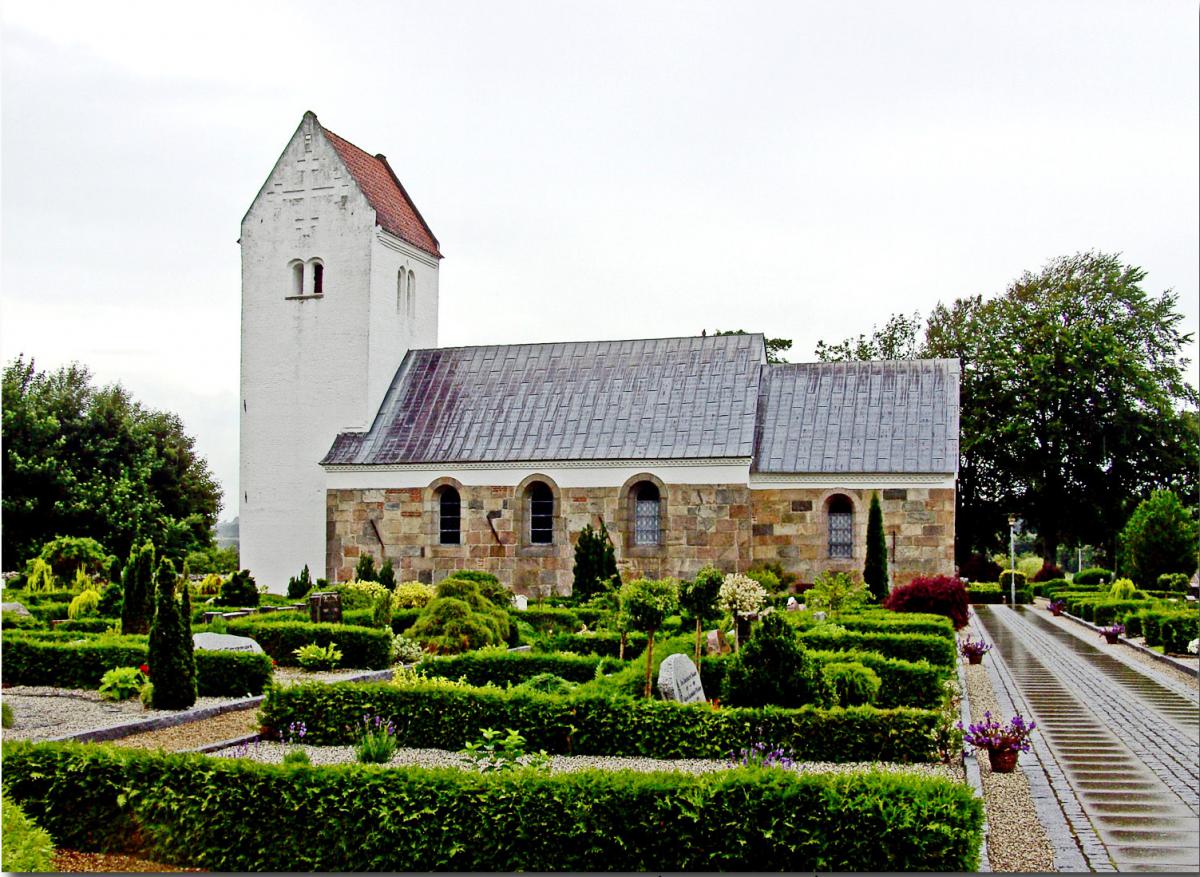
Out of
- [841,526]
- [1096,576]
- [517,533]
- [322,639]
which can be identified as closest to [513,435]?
[517,533]

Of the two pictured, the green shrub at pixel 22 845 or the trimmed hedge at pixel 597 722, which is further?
the trimmed hedge at pixel 597 722

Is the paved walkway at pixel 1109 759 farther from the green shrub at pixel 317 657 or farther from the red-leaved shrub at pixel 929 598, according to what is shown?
the green shrub at pixel 317 657

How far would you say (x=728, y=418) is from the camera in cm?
2205

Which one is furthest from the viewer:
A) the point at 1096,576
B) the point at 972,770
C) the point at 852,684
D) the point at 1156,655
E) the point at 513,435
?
the point at 1096,576

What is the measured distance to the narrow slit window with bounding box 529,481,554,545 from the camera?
73.3ft

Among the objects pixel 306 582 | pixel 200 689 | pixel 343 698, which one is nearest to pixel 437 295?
pixel 306 582

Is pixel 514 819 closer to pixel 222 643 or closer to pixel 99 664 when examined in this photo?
pixel 222 643

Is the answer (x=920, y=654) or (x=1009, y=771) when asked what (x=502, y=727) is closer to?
(x=1009, y=771)

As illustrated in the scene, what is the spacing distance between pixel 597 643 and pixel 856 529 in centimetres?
960

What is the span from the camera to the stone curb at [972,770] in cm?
573

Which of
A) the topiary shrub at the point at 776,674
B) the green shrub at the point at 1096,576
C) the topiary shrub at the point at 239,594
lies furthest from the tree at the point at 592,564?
the green shrub at the point at 1096,576

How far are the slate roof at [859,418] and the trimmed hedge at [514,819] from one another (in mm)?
16108

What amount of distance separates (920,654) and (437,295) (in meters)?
17.3

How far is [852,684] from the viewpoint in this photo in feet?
30.5
